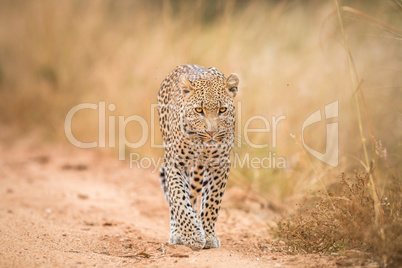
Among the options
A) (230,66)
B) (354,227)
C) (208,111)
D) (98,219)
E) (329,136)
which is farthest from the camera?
(230,66)

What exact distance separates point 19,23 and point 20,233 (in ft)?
28.2

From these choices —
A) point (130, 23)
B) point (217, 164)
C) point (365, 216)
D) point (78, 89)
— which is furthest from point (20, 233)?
point (130, 23)

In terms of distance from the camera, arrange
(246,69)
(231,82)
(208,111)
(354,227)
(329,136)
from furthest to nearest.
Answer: (246,69), (329,136), (231,82), (208,111), (354,227)

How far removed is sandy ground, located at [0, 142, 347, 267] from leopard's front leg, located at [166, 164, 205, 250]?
194mm

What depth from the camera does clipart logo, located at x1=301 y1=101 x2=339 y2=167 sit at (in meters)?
7.11

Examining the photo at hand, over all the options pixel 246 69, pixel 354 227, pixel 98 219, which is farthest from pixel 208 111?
pixel 246 69

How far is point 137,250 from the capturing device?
496 centimetres

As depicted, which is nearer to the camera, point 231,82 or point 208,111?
point 208,111

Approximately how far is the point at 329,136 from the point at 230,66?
2.18m

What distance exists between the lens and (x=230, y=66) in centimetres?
861

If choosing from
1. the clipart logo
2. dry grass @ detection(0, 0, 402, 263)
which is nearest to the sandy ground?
dry grass @ detection(0, 0, 402, 263)

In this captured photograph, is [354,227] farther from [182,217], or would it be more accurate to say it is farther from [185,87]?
[185,87]

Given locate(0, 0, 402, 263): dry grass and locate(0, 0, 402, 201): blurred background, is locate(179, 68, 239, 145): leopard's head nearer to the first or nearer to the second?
locate(0, 0, 402, 263): dry grass

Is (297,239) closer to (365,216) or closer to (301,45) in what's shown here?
(365,216)
